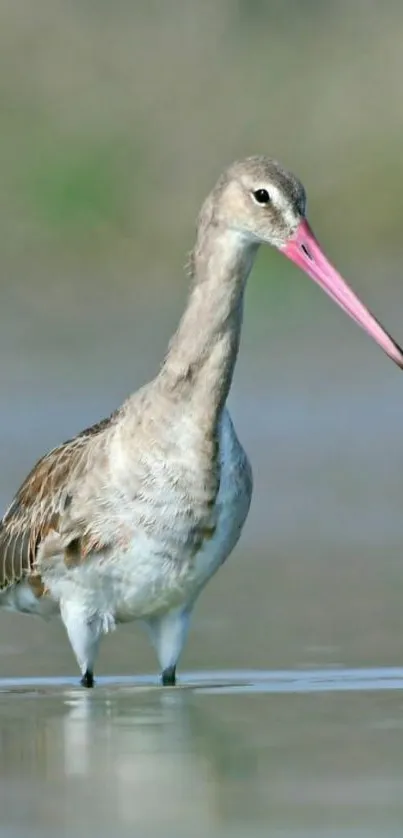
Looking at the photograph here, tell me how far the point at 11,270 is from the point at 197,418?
9.69 metres

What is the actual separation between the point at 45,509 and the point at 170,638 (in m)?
0.62

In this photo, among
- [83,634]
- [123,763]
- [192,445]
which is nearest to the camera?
[123,763]

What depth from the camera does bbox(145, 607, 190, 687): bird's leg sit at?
1004 cm

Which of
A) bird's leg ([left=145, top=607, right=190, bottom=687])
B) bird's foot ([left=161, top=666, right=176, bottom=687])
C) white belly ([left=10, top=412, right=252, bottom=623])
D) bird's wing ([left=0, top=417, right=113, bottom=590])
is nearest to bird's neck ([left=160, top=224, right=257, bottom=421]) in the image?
white belly ([left=10, top=412, right=252, bottom=623])

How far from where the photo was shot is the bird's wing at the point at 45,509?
32.8 feet

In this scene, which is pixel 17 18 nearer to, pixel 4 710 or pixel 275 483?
pixel 275 483

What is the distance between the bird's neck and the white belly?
16 cm

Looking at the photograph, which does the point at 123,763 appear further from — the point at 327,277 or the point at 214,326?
the point at 327,277

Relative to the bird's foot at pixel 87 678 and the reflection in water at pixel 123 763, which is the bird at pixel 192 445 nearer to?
the bird's foot at pixel 87 678

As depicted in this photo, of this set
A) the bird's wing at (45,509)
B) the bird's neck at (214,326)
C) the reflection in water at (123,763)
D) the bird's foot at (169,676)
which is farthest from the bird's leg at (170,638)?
the bird's neck at (214,326)

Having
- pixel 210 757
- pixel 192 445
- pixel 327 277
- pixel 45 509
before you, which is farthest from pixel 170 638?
pixel 210 757

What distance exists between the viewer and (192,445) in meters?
9.67

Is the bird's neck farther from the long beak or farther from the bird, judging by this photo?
the long beak

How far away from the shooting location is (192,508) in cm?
962
